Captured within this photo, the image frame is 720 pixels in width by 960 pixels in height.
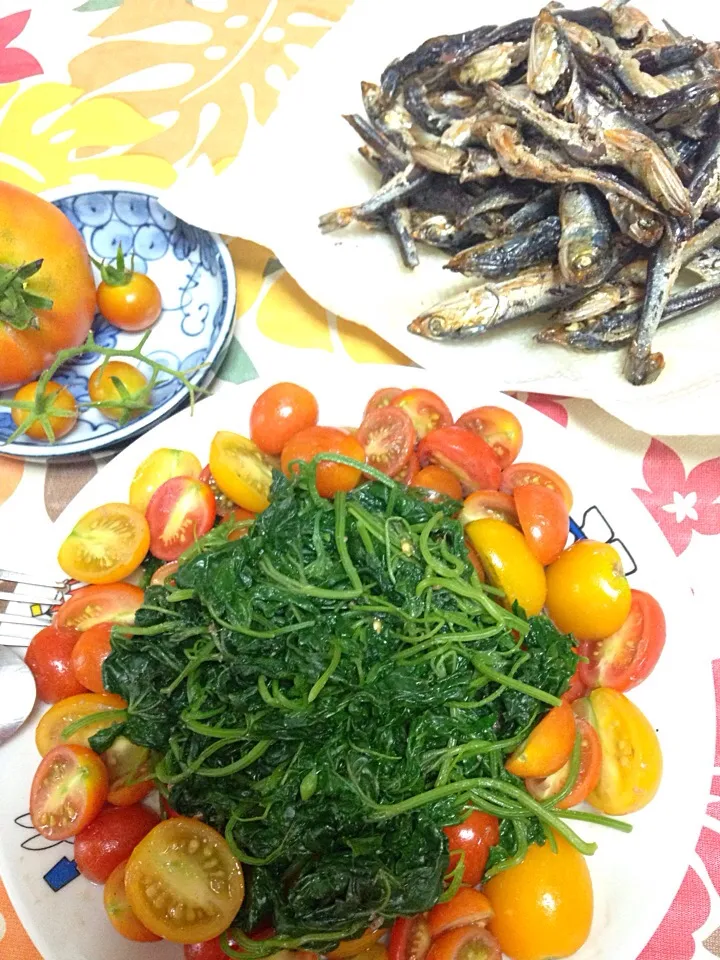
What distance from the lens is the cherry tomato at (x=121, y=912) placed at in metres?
1.11

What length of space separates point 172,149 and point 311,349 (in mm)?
796

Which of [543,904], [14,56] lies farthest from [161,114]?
[543,904]

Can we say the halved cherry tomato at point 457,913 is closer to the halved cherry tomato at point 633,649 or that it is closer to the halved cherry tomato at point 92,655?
the halved cherry tomato at point 633,649

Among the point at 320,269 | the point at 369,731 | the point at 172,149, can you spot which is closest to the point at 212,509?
the point at 369,731

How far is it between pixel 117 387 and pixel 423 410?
0.68 m

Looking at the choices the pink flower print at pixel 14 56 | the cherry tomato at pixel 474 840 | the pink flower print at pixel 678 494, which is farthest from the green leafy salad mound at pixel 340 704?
the pink flower print at pixel 14 56

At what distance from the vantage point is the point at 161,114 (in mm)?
2012

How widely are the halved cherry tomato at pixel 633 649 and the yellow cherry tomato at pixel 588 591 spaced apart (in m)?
0.02

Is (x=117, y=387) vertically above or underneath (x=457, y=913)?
above

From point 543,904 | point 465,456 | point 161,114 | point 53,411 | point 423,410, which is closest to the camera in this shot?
point 543,904

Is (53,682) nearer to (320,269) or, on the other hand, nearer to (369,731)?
(369,731)

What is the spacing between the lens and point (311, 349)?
173 cm

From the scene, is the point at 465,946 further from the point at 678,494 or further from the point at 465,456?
→ the point at 678,494

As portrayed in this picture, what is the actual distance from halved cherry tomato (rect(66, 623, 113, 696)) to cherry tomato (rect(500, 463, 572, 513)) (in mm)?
796
